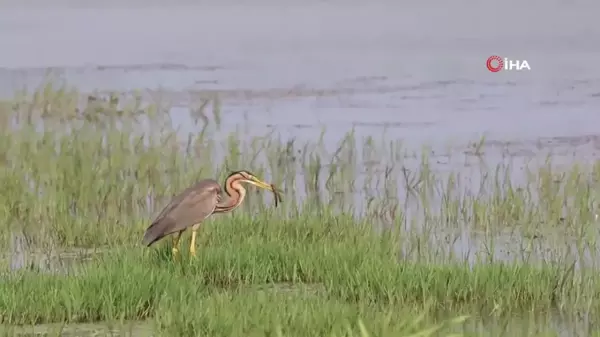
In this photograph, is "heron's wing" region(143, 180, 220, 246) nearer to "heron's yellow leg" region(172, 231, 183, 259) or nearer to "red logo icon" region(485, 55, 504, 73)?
"heron's yellow leg" region(172, 231, 183, 259)

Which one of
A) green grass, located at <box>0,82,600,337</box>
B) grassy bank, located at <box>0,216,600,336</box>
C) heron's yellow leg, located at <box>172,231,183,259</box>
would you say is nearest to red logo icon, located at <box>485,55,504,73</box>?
green grass, located at <box>0,82,600,337</box>

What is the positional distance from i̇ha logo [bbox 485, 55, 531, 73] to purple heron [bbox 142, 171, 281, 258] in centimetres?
979

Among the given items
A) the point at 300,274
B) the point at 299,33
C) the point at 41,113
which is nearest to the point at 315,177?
the point at 300,274

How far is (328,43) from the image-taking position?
70.9 feet

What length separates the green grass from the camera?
20.5 feet

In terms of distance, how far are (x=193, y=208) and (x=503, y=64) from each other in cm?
1085

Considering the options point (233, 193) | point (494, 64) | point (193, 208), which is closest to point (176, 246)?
point (193, 208)

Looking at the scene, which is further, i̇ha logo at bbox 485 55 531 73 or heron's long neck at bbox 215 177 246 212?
i̇ha logo at bbox 485 55 531 73

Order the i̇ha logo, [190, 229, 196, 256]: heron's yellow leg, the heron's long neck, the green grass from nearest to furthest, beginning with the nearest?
the green grass → [190, 229, 196, 256]: heron's yellow leg → the heron's long neck → the i̇ha logo

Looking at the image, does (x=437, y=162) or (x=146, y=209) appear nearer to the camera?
(x=146, y=209)

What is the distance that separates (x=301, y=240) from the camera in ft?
26.5

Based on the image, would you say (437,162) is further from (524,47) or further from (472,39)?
(472,39)

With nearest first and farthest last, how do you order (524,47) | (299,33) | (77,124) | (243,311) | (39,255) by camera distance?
(243,311) → (39,255) → (77,124) → (524,47) → (299,33)

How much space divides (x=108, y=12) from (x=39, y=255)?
67.6 feet
